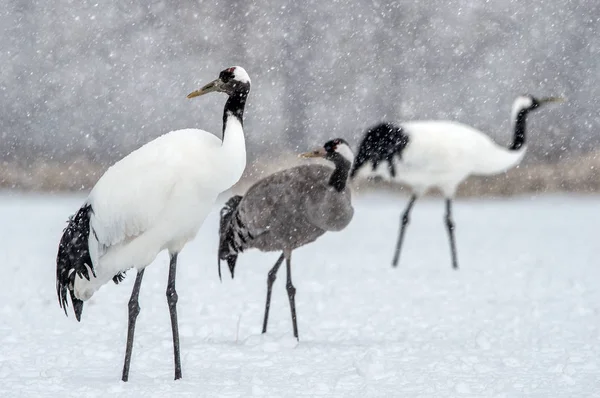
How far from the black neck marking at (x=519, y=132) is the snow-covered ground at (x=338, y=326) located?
45.2 inches

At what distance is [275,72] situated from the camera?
21984 mm

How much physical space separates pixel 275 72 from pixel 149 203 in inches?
684

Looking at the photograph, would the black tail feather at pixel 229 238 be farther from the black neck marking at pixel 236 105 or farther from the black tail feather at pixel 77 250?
the black tail feather at pixel 77 250

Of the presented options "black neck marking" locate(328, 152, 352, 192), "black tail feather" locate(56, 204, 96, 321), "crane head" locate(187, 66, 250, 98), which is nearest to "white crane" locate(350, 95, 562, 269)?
Result: "black neck marking" locate(328, 152, 352, 192)

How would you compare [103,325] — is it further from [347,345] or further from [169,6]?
[169,6]

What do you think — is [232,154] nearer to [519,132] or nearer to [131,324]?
[131,324]

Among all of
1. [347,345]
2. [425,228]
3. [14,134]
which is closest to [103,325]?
[347,345]

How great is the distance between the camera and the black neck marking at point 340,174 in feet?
20.6

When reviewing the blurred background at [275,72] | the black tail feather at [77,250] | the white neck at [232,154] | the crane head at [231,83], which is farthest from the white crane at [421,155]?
the blurred background at [275,72]

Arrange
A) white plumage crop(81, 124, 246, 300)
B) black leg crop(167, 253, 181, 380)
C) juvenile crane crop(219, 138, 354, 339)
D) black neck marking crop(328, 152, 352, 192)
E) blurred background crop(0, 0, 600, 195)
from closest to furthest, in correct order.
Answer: white plumage crop(81, 124, 246, 300), black leg crop(167, 253, 181, 380), juvenile crane crop(219, 138, 354, 339), black neck marking crop(328, 152, 352, 192), blurred background crop(0, 0, 600, 195)

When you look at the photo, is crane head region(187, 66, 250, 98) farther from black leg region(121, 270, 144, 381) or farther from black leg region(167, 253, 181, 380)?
black leg region(121, 270, 144, 381)

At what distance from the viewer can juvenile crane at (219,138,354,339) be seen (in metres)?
6.16

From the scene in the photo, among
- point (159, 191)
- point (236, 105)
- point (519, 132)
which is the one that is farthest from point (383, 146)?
point (159, 191)

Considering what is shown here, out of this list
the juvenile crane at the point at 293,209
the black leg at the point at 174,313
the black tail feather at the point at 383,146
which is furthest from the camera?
the black tail feather at the point at 383,146
